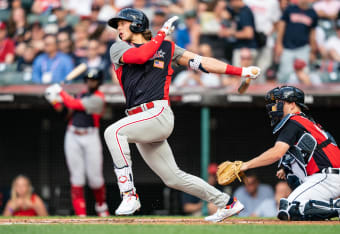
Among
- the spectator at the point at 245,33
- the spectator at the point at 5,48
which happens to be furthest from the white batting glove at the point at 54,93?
the spectator at the point at 245,33

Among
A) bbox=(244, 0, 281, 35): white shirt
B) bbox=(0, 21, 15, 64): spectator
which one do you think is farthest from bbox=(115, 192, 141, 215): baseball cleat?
bbox=(0, 21, 15, 64): spectator

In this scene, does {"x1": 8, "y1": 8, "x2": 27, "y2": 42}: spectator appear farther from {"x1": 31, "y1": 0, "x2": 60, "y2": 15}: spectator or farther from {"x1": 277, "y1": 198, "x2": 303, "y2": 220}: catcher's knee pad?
{"x1": 277, "y1": 198, "x2": 303, "y2": 220}: catcher's knee pad

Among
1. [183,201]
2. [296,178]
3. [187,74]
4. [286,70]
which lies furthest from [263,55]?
[296,178]

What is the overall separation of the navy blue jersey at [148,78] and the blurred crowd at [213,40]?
3.36m

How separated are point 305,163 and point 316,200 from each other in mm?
306

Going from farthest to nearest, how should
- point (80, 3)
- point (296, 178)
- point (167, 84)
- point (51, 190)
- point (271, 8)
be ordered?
point (80, 3)
point (271, 8)
point (51, 190)
point (296, 178)
point (167, 84)

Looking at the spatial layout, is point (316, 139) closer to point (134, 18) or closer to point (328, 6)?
point (134, 18)

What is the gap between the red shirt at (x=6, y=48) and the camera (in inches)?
391

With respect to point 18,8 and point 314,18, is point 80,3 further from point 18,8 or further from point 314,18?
point 314,18

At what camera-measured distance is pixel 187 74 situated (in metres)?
8.78

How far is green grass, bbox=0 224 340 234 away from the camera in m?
4.16

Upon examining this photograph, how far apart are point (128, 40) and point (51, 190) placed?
4.31 meters

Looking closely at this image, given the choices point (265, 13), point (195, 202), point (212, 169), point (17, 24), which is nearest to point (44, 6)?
point (17, 24)

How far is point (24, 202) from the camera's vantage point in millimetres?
8188
